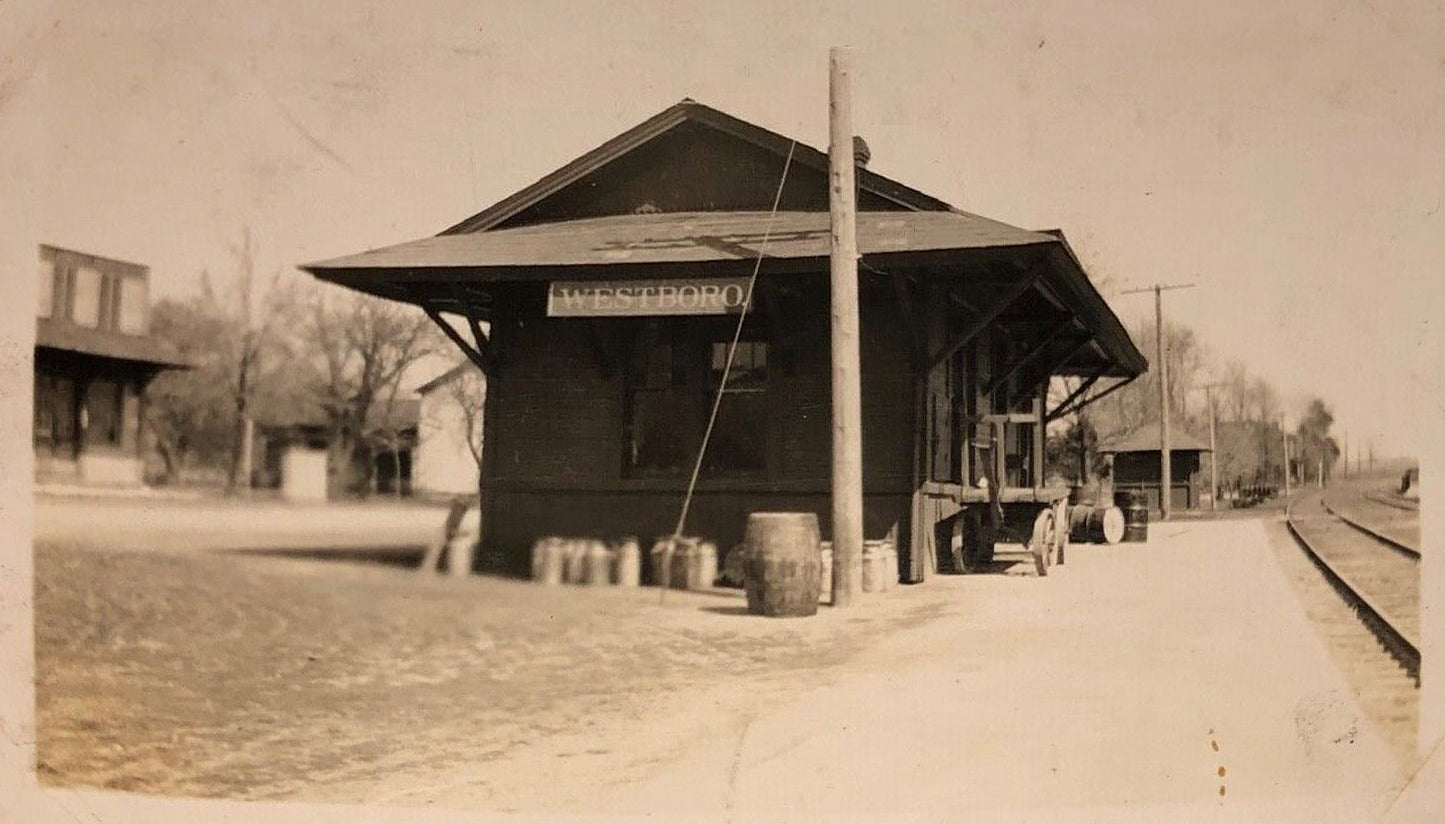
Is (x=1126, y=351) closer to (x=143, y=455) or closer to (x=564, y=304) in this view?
(x=564, y=304)

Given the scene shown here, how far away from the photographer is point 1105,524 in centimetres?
753

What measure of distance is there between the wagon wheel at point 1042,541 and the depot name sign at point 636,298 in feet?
8.91

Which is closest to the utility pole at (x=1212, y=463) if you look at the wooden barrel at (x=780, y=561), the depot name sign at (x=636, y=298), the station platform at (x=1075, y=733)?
the station platform at (x=1075, y=733)

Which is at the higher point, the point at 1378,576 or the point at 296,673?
the point at 1378,576

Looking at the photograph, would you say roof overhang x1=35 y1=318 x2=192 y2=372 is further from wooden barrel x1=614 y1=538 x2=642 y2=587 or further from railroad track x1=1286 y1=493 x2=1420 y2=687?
railroad track x1=1286 y1=493 x2=1420 y2=687

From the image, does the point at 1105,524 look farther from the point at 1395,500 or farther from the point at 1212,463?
the point at 1395,500

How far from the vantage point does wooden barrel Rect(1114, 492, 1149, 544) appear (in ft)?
21.5

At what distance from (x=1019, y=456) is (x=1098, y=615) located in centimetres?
369

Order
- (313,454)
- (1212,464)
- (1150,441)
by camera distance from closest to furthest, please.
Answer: (313,454) < (1212,464) < (1150,441)

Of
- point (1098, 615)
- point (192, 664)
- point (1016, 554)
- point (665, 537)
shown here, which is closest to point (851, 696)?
point (665, 537)

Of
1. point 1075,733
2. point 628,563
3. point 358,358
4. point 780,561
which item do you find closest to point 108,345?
point 358,358

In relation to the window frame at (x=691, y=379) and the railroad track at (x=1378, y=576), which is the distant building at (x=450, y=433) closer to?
the window frame at (x=691, y=379)

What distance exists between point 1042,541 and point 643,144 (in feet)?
10.7

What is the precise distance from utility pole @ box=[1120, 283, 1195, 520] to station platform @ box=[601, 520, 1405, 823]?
1.04 metres
